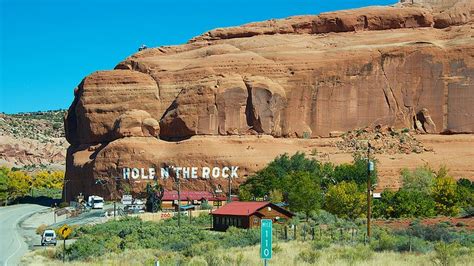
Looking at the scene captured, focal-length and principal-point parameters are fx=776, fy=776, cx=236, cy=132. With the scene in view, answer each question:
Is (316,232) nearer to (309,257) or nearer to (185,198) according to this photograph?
(309,257)

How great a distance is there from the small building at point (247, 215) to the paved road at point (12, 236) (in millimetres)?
14015

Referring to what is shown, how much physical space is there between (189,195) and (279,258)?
52799 millimetres

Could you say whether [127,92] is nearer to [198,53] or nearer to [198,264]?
[198,53]

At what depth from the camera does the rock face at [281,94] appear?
9312cm

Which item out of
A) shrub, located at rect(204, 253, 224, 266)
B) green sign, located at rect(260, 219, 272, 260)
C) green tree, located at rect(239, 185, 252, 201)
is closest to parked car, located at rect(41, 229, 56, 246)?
shrub, located at rect(204, 253, 224, 266)

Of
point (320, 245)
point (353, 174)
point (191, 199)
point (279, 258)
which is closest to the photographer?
point (279, 258)

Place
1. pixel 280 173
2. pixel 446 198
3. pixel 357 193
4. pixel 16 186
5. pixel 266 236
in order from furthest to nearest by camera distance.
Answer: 1. pixel 16 186
2. pixel 280 173
3. pixel 446 198
4. pixel 357 193
5. pixel 266 236

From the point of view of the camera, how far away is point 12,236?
57.9 meters

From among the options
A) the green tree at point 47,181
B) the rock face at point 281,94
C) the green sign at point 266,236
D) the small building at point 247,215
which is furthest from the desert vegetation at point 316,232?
the green tree at point 47,181

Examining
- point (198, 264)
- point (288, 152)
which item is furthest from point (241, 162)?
point (198, 264)

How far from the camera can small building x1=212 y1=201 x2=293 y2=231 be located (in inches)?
2169

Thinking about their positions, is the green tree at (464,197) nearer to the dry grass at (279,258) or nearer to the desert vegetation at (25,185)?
the dry grass at (279,258)

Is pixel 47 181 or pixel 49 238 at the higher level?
pixel 49 238

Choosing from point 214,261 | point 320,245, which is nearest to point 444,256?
point 320,245
